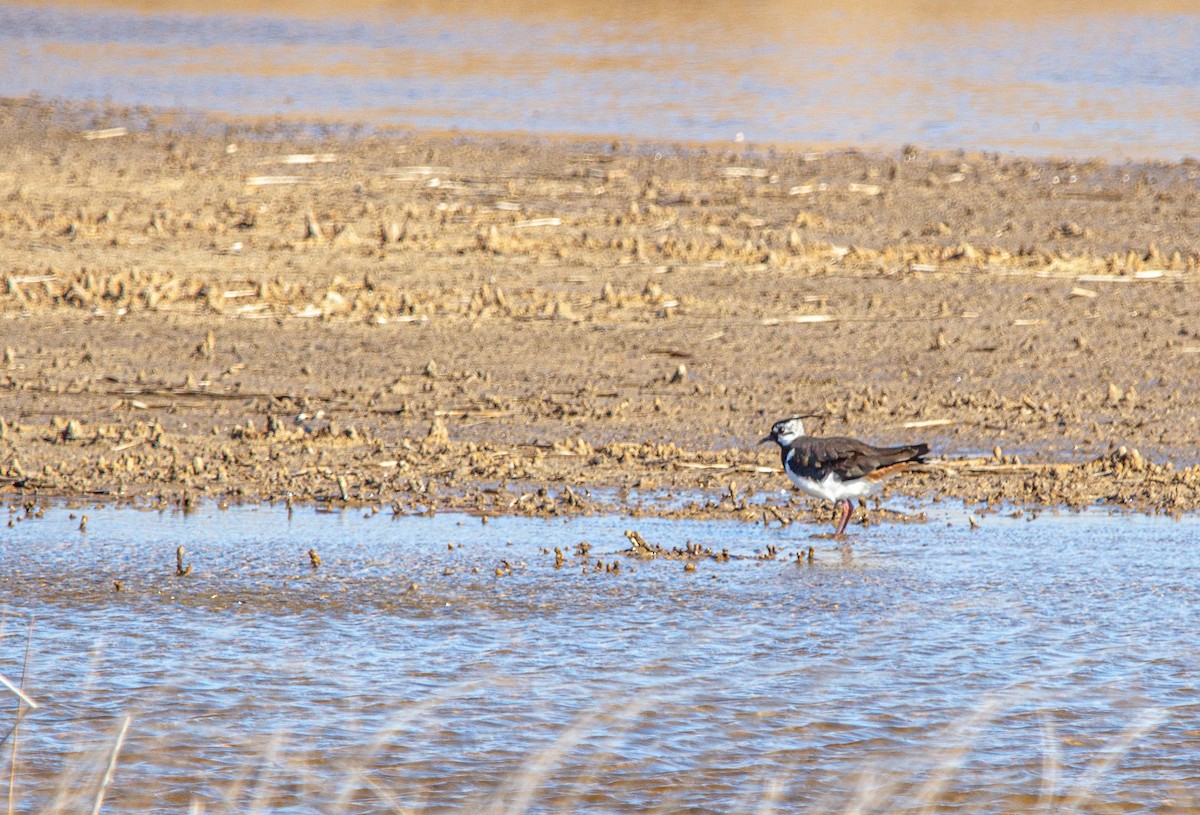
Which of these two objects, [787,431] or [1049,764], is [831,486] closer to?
[787,431]

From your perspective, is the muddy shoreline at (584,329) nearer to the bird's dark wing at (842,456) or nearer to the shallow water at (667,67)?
the bird's dark wing at (842,456)

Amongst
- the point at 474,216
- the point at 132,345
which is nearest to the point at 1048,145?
the point at 474,216

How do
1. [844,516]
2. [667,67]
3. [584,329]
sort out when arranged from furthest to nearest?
[667,67], [584,329], [844,516]

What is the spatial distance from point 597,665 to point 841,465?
1.95 meters

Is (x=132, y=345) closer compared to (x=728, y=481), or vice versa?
(x=728, y=481)

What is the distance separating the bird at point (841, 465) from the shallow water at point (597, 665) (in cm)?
21

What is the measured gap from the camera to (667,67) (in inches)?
1080

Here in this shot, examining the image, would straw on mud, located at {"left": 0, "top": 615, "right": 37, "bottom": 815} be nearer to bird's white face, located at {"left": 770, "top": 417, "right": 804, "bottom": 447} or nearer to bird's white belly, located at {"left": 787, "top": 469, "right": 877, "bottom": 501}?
bird's white belly, located at {"left": 787, "top": 469, "right": 877, "bottom": 501}

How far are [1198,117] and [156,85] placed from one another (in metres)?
13.7

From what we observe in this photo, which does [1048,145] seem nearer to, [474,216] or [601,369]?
A: [474,216]

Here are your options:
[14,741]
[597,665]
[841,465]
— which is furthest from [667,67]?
[14,741]

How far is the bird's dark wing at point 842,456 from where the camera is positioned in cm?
749

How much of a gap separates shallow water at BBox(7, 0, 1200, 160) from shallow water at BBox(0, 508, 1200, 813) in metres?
11.9

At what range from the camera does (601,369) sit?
1023cm
